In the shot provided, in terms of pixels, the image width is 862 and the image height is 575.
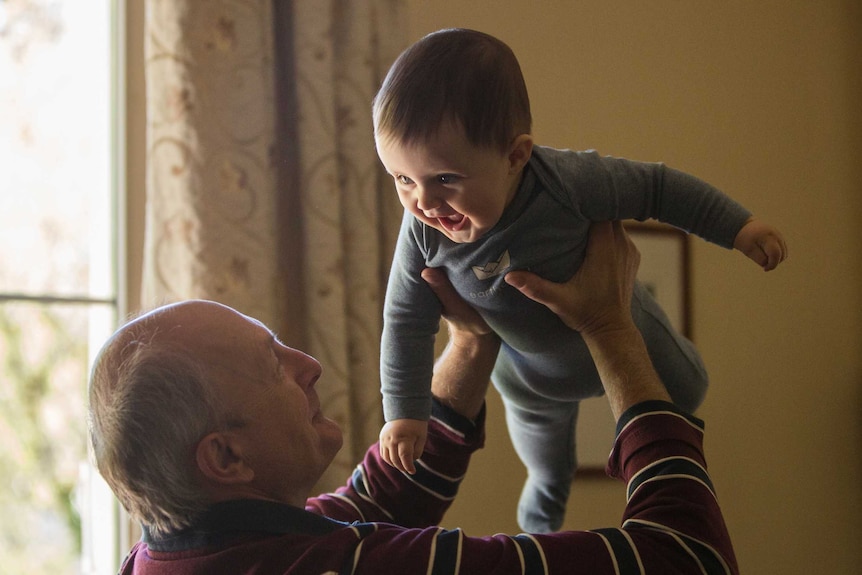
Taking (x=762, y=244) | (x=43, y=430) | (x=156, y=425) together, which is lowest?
(x=43, y=430)

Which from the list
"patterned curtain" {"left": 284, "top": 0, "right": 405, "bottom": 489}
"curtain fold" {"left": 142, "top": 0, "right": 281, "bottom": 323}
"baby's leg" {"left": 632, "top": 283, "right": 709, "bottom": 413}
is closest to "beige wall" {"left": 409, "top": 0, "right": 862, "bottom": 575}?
"patterned curtain" {"left": 284, "top": 0, "right": 405, "bottom": 489}

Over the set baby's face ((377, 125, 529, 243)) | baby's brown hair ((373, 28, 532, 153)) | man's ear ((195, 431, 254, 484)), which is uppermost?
baby's brown hair ((373, 28, 532, 153))

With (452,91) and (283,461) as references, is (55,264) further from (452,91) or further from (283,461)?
(452,91)

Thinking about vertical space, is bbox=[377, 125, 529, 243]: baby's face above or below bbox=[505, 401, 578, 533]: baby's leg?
above

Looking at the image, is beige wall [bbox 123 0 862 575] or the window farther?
beige wall [bbox 123 0 862 575]

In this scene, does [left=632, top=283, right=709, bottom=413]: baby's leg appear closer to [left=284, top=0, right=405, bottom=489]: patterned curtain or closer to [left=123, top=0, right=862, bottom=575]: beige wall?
[left=284, top=0, right=405, bottom=489]: patterned curtain

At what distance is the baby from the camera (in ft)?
3.65

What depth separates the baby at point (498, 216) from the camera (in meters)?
1.11

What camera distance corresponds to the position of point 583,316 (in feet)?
3.99

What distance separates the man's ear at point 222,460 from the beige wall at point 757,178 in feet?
5.90

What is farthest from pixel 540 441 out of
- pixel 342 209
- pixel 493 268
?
pixel 342 209

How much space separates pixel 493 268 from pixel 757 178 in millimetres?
2310

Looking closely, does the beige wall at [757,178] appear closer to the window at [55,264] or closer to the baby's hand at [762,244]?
the window at [55,264]

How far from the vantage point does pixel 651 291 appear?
2867 millimetres
